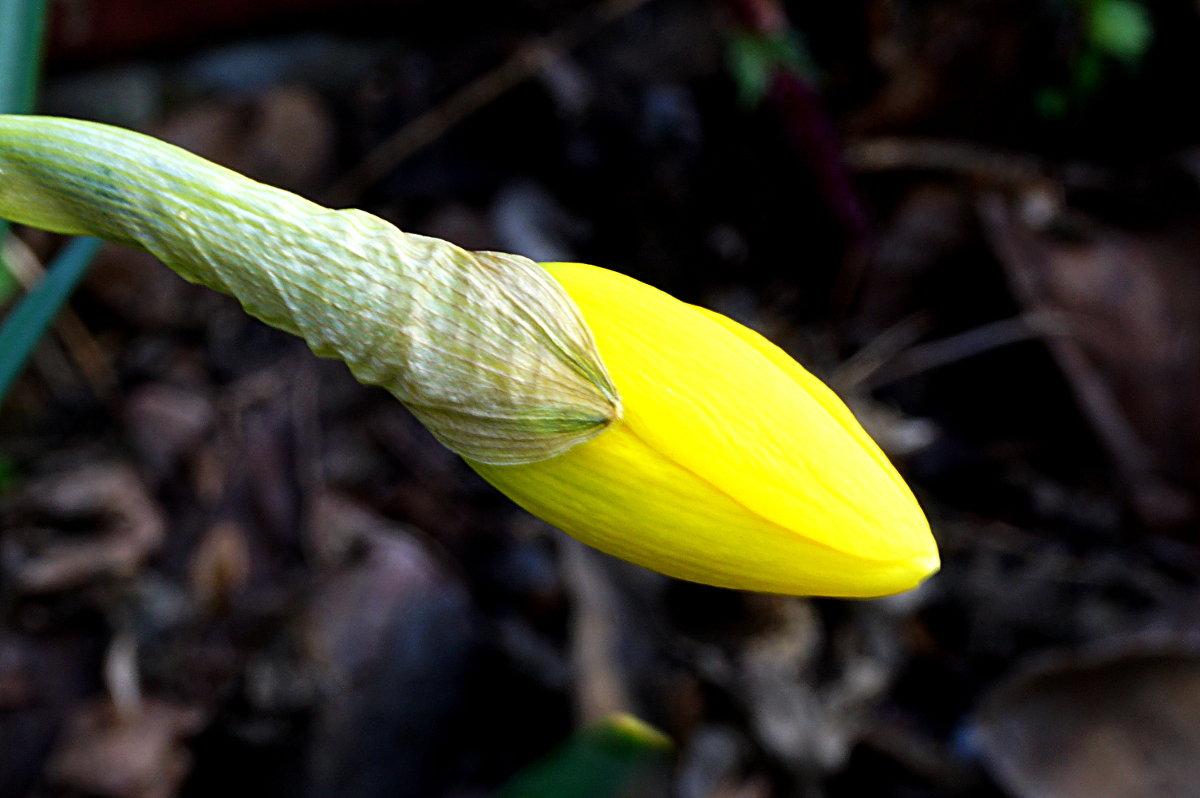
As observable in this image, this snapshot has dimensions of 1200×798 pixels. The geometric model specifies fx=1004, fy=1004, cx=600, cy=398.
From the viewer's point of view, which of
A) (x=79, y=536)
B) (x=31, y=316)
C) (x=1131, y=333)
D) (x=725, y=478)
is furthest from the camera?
(x=1131, y=333)

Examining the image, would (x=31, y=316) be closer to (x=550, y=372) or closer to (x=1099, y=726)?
(x=550, y=372)

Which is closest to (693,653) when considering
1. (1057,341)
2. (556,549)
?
(556,549)

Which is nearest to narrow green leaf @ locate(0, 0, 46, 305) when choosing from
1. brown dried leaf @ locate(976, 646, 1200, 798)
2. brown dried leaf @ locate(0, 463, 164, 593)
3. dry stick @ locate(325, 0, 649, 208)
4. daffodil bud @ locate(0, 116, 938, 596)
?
daffodil bud @ locate(0, 116, 938, 596)

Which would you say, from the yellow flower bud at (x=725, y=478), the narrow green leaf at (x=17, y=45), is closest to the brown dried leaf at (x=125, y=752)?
the narrow green leaf at (x=17, y=45)

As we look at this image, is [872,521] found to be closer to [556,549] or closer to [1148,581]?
[556,549]

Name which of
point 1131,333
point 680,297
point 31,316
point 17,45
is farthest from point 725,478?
point 1131,333

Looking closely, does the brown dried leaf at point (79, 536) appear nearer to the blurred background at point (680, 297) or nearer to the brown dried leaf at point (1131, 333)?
the blurred background at point (680, 297)
